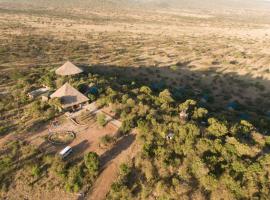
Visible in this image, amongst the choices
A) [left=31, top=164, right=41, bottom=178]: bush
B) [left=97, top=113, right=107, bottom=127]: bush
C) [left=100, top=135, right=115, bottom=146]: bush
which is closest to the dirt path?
[left=100, top=135, right=115, bottom=146]: bush

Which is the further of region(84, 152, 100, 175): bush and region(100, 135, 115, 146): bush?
region(100, 135, 115, 146): bush

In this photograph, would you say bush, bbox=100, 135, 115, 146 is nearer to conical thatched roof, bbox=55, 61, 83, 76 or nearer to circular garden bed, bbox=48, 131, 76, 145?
circular garden bed, bbox=48, 131, 76, 145

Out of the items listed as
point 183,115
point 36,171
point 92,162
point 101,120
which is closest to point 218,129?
point 183,115

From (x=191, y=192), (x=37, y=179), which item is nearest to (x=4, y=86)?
(x=37, y=179)

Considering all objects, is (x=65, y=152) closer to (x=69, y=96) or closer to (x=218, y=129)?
(x=69, y=96)

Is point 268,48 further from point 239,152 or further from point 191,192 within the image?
point 191,192

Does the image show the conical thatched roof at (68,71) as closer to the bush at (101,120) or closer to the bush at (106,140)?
the bush at (101,120)
